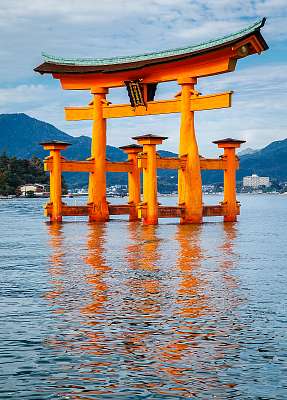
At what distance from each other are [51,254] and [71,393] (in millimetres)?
15440

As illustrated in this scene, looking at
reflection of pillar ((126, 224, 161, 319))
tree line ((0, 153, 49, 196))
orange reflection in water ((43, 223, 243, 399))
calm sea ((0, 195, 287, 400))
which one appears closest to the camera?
calm sea ((0, 195, 287, 400))

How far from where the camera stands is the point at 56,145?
39750 mm

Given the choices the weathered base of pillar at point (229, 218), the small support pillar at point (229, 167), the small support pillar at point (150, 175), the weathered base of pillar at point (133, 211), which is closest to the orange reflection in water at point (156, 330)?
the small support pillar at point (150, 175)

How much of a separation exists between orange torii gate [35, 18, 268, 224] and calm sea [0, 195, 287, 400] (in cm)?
1631

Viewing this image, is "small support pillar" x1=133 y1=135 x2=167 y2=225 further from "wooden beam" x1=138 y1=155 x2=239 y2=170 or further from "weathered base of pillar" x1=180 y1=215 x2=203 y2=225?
"weathered base of pillar" x1=180 y1=215 x2=203 y2=225

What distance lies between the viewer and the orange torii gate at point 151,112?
35.3 meters

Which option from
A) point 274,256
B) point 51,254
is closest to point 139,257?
point 51,254

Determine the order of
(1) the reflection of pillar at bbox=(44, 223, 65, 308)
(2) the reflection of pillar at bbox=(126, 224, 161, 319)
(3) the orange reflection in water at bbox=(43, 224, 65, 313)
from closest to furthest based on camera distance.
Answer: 1. (2) the reflection of pillar at bbox=(126, 224, 161, 319)
2. (1) the reflection of pillar at bbox=(44, 223, 65, 308)
3. (3) the orange reflection in water at bbox=(43, 224, 65, 313)

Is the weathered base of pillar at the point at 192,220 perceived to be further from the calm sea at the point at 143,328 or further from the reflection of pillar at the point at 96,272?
the calm sea at the point at 143,328

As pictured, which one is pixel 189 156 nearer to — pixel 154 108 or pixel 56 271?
pixel 154 108

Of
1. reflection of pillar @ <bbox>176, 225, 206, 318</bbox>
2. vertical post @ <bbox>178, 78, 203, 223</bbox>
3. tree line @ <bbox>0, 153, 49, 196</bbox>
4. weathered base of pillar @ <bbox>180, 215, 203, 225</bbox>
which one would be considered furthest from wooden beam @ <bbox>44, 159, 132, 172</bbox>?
tree line @ <bbox>0, 153, 49, 196</bbox>

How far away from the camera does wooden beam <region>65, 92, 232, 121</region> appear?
114 ft

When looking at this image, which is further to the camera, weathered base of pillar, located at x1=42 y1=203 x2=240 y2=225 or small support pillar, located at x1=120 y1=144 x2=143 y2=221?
small support pillar, located at x1=120 y1=144 x2=143 y2=221

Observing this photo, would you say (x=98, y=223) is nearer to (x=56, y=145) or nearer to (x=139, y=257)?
(x=56, y=145)
